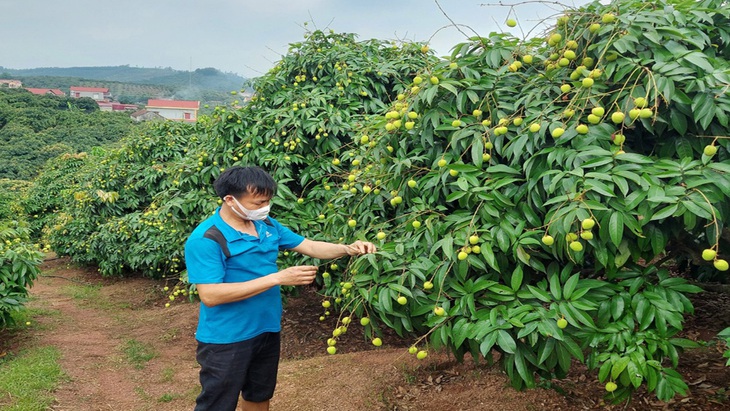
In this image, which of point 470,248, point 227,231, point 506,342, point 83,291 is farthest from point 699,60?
point 83,291

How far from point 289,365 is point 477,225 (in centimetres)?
255

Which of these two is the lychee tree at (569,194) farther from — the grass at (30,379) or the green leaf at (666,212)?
the grass at (30,379)

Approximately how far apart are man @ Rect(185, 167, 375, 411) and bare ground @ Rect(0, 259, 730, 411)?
42.9 inches

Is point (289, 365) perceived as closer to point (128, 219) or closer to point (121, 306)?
point (121, 306)

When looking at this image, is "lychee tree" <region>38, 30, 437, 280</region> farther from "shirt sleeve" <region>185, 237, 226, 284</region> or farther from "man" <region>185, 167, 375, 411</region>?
"shirt sleeve" <region>185, 237, 226, 284</region>

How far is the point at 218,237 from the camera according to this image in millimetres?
2096

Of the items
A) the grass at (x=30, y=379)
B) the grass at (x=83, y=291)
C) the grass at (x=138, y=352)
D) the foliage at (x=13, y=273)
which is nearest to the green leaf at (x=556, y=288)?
the grass at (x=30, y=379)

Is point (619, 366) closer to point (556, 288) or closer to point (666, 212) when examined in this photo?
point (556, 288)

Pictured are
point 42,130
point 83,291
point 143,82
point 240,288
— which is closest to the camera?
point 240,288

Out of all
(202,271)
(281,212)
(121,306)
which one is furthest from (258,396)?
(121,306)

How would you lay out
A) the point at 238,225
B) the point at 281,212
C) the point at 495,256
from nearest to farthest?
the point at 495,256
the point at 238,225
the point at 281,212

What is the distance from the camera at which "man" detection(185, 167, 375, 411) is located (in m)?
2.05

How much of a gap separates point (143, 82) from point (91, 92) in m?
18.8

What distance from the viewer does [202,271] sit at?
6.70 ft
